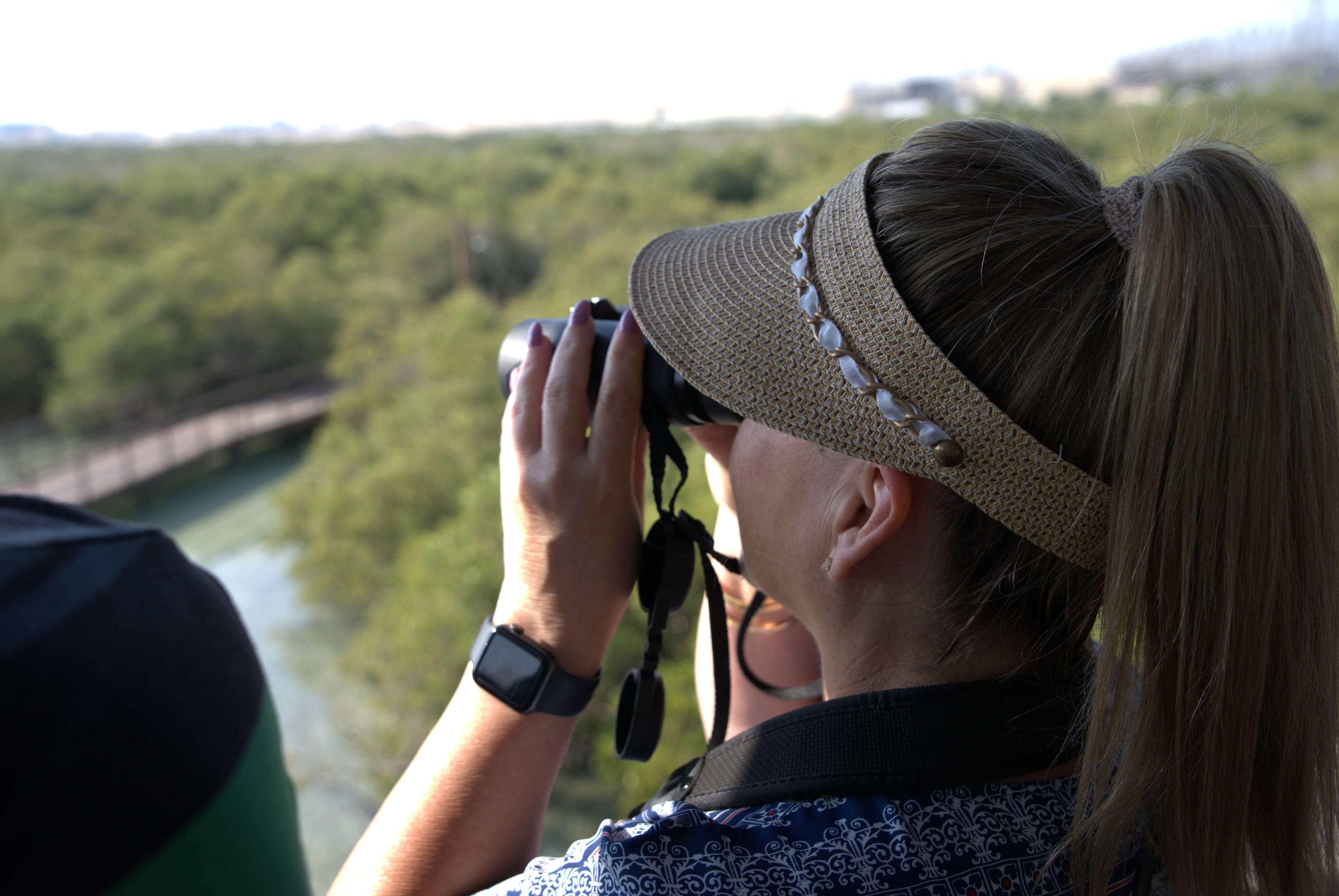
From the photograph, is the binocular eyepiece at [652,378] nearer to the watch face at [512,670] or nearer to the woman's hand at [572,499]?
the woman's hand at [572,499]

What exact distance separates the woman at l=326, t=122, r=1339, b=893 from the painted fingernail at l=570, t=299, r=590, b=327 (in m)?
0.12

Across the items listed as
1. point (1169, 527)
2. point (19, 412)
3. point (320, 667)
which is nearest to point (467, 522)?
point (320, 667)

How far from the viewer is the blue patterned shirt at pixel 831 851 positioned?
58 centimetres

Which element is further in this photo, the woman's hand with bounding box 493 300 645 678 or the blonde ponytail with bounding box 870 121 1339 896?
the woman's hand with bounding box 493 300 645 678

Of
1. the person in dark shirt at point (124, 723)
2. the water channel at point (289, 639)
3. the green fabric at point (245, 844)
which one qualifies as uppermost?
the person in dark shirt at point (124, 723)

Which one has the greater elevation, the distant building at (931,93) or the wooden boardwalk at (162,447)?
the distant building at (931,93)

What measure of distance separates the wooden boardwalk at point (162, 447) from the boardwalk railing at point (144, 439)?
13 millimetres

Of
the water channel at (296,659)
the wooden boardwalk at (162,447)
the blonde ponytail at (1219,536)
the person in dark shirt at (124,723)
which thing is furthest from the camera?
the wooden boardwalk at (162,447)

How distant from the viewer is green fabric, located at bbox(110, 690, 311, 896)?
0.76m

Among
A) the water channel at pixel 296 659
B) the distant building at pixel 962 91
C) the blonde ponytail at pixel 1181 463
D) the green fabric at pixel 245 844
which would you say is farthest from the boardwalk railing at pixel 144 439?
the distant building at pixel 962 91

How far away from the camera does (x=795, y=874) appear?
0.58m

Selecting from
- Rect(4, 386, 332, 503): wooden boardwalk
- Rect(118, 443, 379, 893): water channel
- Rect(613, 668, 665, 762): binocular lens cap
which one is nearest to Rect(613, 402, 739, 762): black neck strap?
Rect(613, 668, 665, 762): binocular lens cap

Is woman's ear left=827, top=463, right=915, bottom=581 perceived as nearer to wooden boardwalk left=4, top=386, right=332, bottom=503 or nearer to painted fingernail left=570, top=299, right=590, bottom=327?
painted fingernail left=570, top=299, right=590, bottom=327

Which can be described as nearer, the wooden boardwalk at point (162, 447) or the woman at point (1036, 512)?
the woman at point (1036, 512)
